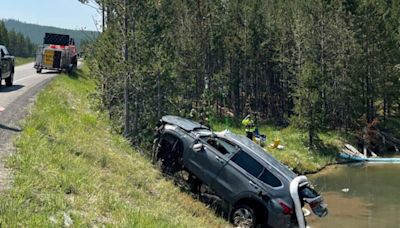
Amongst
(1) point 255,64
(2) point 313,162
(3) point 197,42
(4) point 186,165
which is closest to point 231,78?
(1) point 255,64

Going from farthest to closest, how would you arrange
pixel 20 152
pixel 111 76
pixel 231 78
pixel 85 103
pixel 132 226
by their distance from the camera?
pixel 231 78 < pixel 85 103 < pixel 111 76 < pixel 20 152 < pixel 132 226

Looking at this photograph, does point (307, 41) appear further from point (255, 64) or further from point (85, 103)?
point (85, 103)

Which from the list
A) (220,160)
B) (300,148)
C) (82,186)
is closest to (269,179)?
(220,160)

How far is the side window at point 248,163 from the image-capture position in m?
10.4

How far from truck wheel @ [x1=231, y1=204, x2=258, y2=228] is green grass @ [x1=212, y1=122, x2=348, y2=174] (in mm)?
14561

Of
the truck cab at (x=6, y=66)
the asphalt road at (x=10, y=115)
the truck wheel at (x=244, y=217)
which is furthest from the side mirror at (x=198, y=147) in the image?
the truck cab at (x=6, y=66)

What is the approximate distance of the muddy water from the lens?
15.4m

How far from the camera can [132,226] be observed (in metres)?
6.36

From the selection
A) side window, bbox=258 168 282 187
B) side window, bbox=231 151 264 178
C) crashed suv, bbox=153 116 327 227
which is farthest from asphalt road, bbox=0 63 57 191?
side window, bbox=258 168 282 187

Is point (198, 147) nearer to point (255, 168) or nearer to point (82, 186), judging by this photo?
point (255, 168)

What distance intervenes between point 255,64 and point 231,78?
2.44m

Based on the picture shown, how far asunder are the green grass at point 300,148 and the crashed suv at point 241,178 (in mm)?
13906

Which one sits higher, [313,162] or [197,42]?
[197,42]

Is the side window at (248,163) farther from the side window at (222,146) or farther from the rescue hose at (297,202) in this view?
the rescue hose at (297,202)
